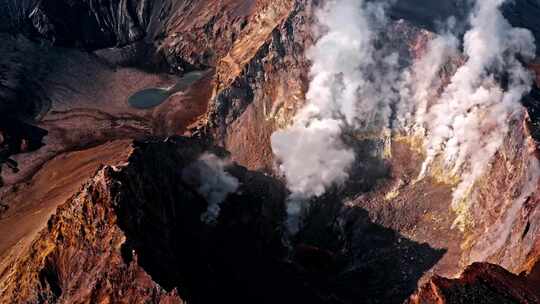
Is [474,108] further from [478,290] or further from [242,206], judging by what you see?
[478,290]

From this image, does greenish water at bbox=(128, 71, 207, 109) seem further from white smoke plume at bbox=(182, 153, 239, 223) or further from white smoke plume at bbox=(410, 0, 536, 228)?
white smoke plume at bbox=(410, 0, 536, 228)

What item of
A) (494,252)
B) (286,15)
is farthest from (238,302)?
(286,15)

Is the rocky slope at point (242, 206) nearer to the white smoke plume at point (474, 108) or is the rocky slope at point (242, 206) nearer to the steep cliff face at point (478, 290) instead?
the steep cliff face at point (478, 290)

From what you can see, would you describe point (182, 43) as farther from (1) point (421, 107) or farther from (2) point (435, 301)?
(2) point (435, 301)

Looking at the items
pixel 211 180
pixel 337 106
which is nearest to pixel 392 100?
pixel 337 106

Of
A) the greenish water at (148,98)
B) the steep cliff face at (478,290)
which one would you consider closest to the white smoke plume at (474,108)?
the steep cliff face at (478,290)

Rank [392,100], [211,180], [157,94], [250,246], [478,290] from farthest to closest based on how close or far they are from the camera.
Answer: [157,94], [392,100], [211,180], [250,246], [478,290]
